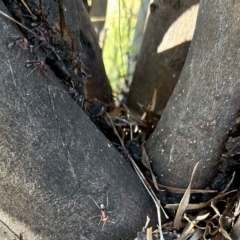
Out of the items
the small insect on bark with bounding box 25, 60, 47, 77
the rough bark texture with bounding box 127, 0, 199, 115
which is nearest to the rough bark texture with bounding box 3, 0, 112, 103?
the small insect on bark with bounding box 25, 60, 47, 77

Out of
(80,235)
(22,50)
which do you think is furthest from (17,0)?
(80,235)

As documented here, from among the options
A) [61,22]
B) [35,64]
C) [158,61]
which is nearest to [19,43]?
[35,64]

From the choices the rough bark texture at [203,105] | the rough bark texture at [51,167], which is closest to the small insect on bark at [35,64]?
the rough bark texture at [51,167]

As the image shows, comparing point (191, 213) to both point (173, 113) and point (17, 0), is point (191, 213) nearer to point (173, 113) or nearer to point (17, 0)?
point (173, 113)

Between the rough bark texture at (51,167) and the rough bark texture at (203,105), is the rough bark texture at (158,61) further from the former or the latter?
the rough bark texture at (51,167)

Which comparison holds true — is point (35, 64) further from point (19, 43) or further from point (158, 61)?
point (158, 61)

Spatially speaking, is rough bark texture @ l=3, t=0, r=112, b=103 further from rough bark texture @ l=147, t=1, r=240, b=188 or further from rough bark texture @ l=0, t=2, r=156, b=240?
rough bark texture @ l=147, t=1, r=240, b=188

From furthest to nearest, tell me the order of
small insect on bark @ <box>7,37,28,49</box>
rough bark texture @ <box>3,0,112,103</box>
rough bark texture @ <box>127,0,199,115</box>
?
rough bark texture @ <box>127,0,199,115</box>
rough bark texture @ <box>3,0,112,103</box>
small insect on bark @ <box>7,37,28,49</box>
